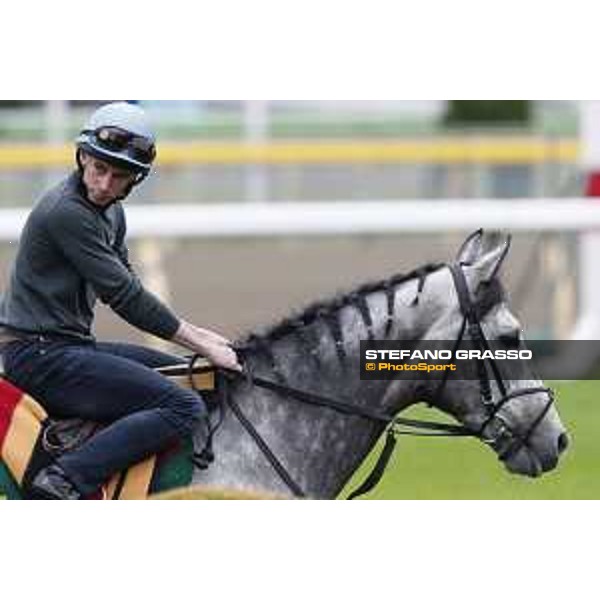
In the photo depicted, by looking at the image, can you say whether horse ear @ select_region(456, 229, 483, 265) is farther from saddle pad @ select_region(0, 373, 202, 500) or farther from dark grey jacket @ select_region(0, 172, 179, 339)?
saddle pad @ select_region(0, 373, 202, 500)

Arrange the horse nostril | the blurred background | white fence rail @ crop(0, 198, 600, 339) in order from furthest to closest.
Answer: white fence rail @ crop(0, 198, 600, 339)
the blurred background
the horse nostril

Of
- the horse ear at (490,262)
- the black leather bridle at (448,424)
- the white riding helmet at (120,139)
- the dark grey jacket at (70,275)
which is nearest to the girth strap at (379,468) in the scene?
the black leather bridle at (448,424)

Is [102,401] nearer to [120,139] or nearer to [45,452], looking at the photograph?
[45,452]

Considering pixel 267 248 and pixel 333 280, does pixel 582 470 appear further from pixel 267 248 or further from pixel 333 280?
pixel 267 248

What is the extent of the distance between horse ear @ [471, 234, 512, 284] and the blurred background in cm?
6

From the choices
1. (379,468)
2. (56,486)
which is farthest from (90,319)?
(379,468)

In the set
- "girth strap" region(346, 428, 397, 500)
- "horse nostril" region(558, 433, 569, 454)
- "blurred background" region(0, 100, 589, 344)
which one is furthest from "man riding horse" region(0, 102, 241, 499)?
"horse nostril" region(558, 433, 569, 454)

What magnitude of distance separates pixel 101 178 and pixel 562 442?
1.36 m

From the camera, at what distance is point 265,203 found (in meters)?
5.09

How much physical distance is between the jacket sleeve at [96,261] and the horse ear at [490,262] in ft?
2.74

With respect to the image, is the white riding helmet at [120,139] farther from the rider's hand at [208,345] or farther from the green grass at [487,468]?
the green grass at [487,468]

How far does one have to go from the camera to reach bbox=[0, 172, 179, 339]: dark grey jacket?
3.89 meters

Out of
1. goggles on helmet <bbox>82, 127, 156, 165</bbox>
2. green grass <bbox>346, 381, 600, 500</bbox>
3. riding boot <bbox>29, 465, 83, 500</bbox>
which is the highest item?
goggles on helmet <bbox>82, 127, 156, 165</bbox>

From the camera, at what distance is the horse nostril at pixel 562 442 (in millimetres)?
4242
